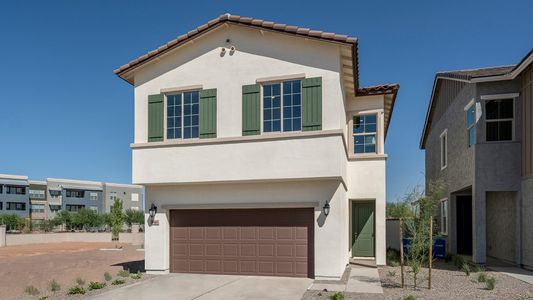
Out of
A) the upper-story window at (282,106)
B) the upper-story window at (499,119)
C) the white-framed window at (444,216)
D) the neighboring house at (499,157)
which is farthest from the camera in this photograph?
the white-framed window at (444,216)

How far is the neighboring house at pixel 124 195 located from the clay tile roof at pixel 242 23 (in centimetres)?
7090

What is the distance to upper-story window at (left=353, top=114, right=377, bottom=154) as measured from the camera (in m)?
15.2

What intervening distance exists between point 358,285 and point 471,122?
30.1 ft

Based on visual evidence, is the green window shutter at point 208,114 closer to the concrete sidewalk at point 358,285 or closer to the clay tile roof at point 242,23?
the clay tile roof at point 242,23

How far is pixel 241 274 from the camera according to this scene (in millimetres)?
12789

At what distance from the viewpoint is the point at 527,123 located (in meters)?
14.1

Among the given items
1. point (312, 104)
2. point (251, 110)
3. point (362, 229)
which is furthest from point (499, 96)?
point (251, 110)

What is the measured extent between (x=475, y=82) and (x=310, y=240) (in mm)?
8985

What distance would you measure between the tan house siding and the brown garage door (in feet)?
26.2

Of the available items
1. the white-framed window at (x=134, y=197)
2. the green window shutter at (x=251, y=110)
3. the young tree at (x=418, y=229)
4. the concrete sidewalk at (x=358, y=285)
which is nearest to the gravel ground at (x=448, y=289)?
the concrete sidewalk at (x=358, y=285)

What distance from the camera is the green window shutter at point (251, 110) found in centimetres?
1231

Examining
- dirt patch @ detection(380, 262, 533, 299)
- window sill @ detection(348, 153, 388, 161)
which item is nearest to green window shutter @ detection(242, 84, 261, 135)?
window sill @ detection(348, 153, 388, 161)

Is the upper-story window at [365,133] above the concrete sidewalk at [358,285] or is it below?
above

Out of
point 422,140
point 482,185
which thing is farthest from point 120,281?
point 422,140
